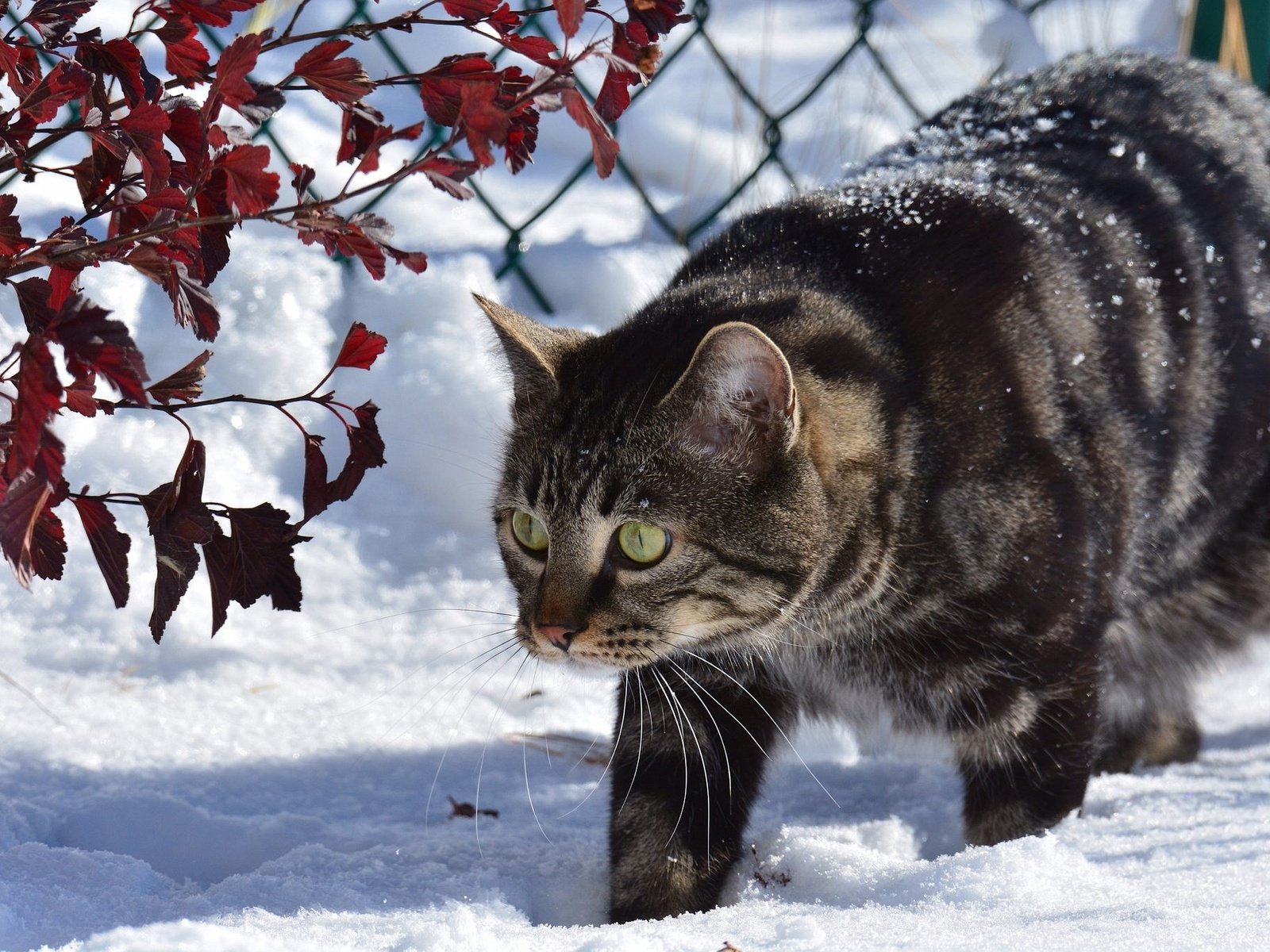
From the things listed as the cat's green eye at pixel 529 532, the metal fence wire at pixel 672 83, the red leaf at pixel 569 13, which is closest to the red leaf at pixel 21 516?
the red leaf at pixel 569 13

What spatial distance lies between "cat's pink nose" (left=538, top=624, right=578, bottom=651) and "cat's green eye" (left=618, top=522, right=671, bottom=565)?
0.36 feet

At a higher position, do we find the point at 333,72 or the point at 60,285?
the point at 333,72

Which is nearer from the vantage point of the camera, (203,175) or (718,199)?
(203,175)

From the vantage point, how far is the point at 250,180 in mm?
1092

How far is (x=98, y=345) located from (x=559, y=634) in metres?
0.67

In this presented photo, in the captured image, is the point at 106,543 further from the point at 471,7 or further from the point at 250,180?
the point at 471,7

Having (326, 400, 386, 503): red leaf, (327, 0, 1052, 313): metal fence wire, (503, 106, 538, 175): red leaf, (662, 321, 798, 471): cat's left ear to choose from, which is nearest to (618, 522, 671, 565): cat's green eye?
(662, 321, 798, 471): cat's left ear

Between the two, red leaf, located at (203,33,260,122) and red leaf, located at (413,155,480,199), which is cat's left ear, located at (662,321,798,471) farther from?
red leaf, located at (203,33,260,122)

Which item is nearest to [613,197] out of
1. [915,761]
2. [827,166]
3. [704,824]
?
[827,166]

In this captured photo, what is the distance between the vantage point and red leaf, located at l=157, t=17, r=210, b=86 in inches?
45.9

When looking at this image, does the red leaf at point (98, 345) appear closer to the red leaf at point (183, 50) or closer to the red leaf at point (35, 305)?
the red leaf at point (35, 305)

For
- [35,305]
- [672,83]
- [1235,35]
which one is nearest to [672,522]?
[35,305]

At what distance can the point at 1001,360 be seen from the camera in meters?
1.64

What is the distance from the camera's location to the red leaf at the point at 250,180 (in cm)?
109
